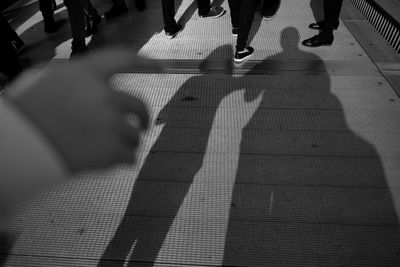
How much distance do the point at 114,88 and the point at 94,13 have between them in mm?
4449

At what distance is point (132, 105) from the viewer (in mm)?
1072

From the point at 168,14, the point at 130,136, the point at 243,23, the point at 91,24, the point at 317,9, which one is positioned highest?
the point at 130,136

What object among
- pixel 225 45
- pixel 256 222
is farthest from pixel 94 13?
pixel 256 222

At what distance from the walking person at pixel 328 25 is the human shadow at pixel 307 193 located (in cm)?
112

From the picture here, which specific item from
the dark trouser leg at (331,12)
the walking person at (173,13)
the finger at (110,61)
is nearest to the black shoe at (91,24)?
the walking person at (173,13)

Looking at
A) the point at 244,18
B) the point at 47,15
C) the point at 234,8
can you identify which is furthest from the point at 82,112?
the point at 47,15

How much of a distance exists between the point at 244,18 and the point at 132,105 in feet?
9.38

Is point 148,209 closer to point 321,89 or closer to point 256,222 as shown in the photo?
point 256,222

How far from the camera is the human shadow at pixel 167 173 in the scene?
2.05m

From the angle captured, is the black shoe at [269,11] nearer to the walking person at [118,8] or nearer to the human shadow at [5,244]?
the walking person at [118,8]

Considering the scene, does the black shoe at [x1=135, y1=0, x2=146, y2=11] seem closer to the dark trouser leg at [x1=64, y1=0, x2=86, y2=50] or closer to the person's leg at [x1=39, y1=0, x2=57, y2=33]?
the person's leg at [x1=39, y1=0, x2=57, y2=33]

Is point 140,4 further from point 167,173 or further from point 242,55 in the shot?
point 167,173

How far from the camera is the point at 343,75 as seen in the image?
354 centimetres

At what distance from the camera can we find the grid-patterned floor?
2.02 meters
